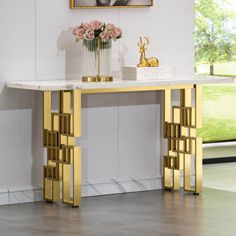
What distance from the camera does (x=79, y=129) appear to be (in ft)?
19.6

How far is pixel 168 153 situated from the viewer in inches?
266

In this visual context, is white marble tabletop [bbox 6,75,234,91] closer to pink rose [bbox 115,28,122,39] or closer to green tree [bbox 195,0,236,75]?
pink rose [bbox 115,28,122,39]

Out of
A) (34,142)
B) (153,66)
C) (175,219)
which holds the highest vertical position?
(153,66)

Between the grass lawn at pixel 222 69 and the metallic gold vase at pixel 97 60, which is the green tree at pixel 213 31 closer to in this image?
the grass lawn at pixel 222 69

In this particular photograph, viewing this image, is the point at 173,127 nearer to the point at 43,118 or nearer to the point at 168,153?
the point at 168,153

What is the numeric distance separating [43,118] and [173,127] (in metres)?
1.13

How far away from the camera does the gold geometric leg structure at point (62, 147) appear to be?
19.6 feet

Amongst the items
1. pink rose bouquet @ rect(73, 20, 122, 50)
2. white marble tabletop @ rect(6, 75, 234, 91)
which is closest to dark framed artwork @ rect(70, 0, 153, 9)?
pink rose bouquet @ rect(73, 20, 122, 50)

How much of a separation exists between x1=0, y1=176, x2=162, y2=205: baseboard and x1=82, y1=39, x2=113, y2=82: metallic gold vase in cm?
84

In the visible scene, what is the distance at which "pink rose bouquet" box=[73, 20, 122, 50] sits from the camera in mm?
6145

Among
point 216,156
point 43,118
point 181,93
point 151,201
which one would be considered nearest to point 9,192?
point 43,118

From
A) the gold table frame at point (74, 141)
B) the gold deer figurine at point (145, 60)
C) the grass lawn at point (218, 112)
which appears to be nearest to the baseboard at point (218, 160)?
the grass lawn at point (218, 112)

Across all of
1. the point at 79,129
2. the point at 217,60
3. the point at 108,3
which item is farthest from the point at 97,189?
the point at 217,60

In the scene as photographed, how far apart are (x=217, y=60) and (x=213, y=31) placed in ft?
0.91
